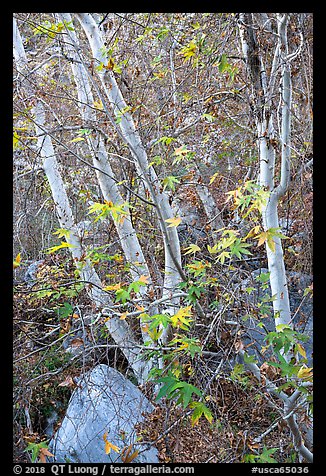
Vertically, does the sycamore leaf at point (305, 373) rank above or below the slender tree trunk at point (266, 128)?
below

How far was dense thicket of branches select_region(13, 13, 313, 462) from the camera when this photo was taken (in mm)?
1890

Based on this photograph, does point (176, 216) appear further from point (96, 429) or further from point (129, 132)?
point (96, 429)

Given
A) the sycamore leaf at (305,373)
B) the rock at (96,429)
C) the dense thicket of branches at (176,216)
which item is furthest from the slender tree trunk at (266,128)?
the rock at (96,429)

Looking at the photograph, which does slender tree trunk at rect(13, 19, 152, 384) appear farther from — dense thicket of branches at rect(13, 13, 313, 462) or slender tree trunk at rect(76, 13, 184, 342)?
slender tree trunk at rect(76, 13, 184, 342)

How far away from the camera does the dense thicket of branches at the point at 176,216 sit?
1.89 m

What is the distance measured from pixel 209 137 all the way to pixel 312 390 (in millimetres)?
2063

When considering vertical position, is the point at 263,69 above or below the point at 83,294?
above

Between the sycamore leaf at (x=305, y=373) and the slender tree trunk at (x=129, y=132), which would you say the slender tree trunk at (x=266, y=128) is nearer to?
the sycamore leaf at (x=305, y=373)

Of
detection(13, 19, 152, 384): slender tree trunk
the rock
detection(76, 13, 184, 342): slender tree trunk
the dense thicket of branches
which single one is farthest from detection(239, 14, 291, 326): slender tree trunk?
detection(13, 19, 152, 384): slender tree trunk

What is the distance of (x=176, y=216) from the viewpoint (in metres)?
2.72

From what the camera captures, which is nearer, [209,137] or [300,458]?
[300,458]
